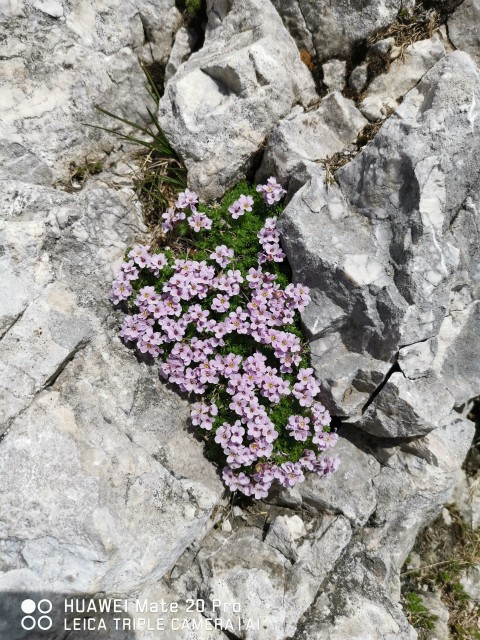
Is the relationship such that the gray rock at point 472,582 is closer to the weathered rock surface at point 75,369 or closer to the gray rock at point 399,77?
the weathered rock surface at point 75,369

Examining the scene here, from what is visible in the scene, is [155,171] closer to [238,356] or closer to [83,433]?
[238,356]

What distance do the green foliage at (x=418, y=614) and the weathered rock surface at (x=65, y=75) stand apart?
6.41m

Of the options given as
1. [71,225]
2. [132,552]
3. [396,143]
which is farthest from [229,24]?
[132,552]

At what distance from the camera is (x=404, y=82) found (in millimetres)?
5703

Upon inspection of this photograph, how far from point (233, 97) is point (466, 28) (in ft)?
8.97

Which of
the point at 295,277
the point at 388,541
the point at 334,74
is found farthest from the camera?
the point at 334,74

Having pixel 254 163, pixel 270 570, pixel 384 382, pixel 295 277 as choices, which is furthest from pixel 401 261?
pixel 270 570

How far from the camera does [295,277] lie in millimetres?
5379

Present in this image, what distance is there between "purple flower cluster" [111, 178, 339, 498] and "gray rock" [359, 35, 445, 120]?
151 centimetres

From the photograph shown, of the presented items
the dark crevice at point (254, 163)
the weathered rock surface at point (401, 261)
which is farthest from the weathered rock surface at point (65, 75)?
the weathered rock surface at point (401, 261)

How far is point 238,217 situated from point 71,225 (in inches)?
71.2

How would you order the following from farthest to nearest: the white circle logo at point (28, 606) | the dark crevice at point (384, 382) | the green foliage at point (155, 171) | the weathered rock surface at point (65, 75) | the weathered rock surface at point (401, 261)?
1. the green foliage at point (155, 171)
2. the weathered rock surface at point (65, 75)
3. the dark crevice at point (384, 382)
4. the weathered rock surface at point (401, 261)
5. the white circle logo at point (28, 606)

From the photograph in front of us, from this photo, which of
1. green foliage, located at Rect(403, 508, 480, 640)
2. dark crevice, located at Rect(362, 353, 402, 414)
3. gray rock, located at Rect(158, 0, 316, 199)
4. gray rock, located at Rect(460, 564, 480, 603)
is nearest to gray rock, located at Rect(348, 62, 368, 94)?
gray rock, located at Rect(158, 0, 316, 199)

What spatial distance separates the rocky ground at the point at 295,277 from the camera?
4.50m
